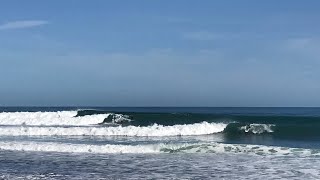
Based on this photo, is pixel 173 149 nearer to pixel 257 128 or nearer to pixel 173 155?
pixel 173 155

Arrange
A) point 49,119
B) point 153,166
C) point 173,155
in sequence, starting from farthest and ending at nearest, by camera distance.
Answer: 1. point 49,119
2. point 173,155
3. point 153,166

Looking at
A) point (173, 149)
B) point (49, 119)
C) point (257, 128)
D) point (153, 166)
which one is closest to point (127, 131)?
point (257, 128)

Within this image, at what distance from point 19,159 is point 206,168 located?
21.4 feet

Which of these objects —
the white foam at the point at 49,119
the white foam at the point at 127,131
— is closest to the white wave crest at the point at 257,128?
the white foam at the point at 127,131

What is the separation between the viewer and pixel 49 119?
40906mm

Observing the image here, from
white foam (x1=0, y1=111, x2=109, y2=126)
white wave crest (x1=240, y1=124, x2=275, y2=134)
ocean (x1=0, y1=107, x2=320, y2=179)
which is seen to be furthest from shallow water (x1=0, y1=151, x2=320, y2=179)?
white foam (x1=0, y1=111, x2=109, y2=126)

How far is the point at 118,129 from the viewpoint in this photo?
94.9 feet

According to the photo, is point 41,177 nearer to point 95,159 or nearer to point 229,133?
point 95,159

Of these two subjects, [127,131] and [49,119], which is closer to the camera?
[127,131]

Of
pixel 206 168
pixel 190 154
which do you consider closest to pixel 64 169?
pixel 206 168

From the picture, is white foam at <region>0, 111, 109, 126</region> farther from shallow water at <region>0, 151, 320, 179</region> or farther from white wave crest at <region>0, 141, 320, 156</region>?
shallow water at <region>0, 151, 320, 179</region>

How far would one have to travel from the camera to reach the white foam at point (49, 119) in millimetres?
38875

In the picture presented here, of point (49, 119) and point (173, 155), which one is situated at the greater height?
point (49, 119)

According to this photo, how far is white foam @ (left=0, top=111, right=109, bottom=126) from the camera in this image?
3888cm
